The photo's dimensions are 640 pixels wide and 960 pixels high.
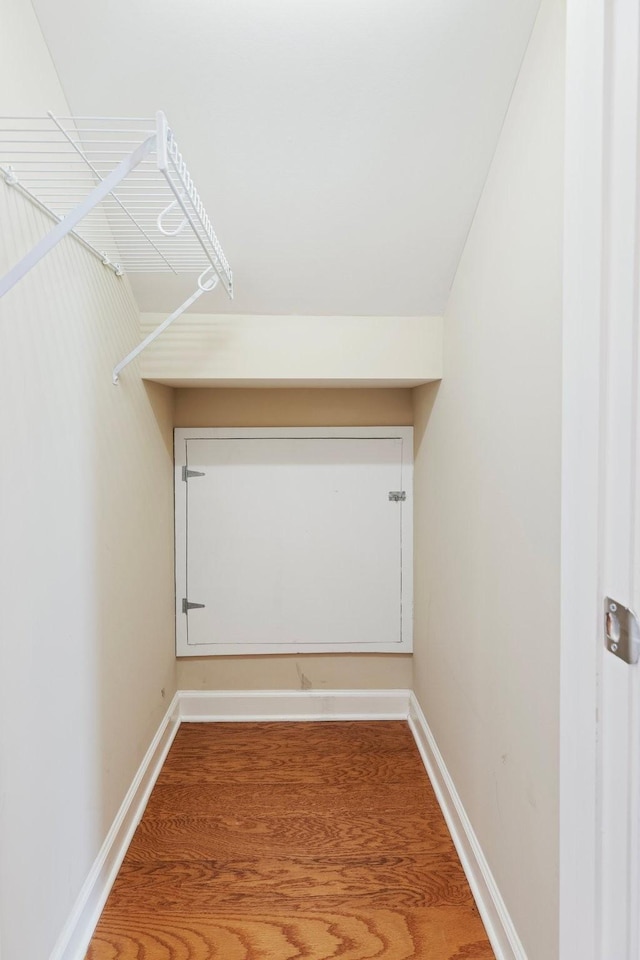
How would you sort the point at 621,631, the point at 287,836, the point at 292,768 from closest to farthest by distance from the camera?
the point at 621,631
the point at 287,836
the point at 292,768

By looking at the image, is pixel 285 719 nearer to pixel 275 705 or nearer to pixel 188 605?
pixel 275 705

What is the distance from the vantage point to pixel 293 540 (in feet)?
8.17

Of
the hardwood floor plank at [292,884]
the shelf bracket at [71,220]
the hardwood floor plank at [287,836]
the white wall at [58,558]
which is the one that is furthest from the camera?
the hardwood floor plank at [287,836]

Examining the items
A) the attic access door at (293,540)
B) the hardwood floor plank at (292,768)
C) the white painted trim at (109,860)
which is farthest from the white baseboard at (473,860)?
the white painted trim at (109,860)

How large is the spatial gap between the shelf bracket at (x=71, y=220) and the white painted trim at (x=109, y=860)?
54.4 inches

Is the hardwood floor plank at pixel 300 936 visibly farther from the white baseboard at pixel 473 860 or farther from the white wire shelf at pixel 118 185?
the white wire shelf at pixel 118 185

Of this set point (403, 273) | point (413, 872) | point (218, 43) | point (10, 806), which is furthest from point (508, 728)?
point (218, 43)

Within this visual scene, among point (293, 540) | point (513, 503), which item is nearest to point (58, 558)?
point (513, 503)

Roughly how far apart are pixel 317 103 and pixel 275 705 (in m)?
2.21

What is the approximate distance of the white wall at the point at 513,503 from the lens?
112 centimetres

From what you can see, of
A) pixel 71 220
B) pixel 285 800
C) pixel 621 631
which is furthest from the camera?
pixel 285 800

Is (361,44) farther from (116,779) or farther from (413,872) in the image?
(413,872)

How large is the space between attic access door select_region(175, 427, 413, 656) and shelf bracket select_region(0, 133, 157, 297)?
4.95 feet

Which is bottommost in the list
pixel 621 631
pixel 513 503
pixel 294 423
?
pixel 621 631
